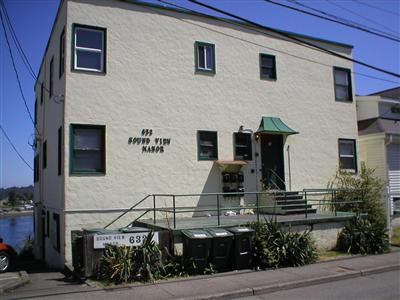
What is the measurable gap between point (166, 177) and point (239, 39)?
21.6ft

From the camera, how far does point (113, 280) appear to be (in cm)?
948

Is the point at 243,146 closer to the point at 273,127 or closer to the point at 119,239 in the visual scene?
the point at 273,127

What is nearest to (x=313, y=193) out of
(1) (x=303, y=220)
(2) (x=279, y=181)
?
(2) (x=279, y=181)

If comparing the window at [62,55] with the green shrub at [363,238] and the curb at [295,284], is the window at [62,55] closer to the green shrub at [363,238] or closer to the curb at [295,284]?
the curb at [295,284]

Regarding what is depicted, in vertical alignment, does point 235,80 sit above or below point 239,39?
below

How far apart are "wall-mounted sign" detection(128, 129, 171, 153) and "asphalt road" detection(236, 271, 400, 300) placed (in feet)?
23.4

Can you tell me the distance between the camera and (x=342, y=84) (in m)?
19.9

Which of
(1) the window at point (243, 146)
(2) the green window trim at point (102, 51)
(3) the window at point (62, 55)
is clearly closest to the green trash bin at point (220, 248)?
(1) the window at point (243, 146)

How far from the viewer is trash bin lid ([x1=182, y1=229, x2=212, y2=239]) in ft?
34.2

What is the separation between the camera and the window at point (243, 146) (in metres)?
16.5

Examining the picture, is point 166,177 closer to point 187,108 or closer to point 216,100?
point 187,108

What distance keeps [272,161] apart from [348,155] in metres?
4.47

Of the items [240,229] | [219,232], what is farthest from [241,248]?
[219,232]

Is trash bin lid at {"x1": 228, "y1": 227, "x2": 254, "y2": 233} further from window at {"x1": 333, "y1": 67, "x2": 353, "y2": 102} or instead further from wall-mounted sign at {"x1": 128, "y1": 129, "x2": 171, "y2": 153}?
window at {"x1": 333, "y1": 67, "x2": 353, "y2": 102}
